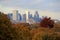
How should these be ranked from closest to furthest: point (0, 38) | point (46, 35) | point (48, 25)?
point (0, 38) < point (46, 35) < point (48, 25)

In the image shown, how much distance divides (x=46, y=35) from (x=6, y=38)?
19.1 metres

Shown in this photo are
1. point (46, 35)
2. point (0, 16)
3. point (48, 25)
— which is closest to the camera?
point (0, 16)

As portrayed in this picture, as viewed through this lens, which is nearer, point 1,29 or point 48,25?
point 1,29

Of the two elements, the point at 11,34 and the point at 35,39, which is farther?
the point at 35,39

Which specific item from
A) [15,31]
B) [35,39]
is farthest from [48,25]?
[15,31]

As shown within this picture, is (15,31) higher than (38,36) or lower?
higher

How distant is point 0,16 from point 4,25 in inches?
33.9

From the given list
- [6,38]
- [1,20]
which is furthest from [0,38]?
[1,20]

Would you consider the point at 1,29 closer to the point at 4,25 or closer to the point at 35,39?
the point at 4,25

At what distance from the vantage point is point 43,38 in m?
32.9

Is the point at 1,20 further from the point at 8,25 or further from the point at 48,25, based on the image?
the point at 48,25

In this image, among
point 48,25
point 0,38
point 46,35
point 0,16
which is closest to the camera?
point 0,38

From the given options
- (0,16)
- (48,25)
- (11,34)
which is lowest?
(48,25)

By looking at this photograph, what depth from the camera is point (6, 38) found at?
14.0 metres
